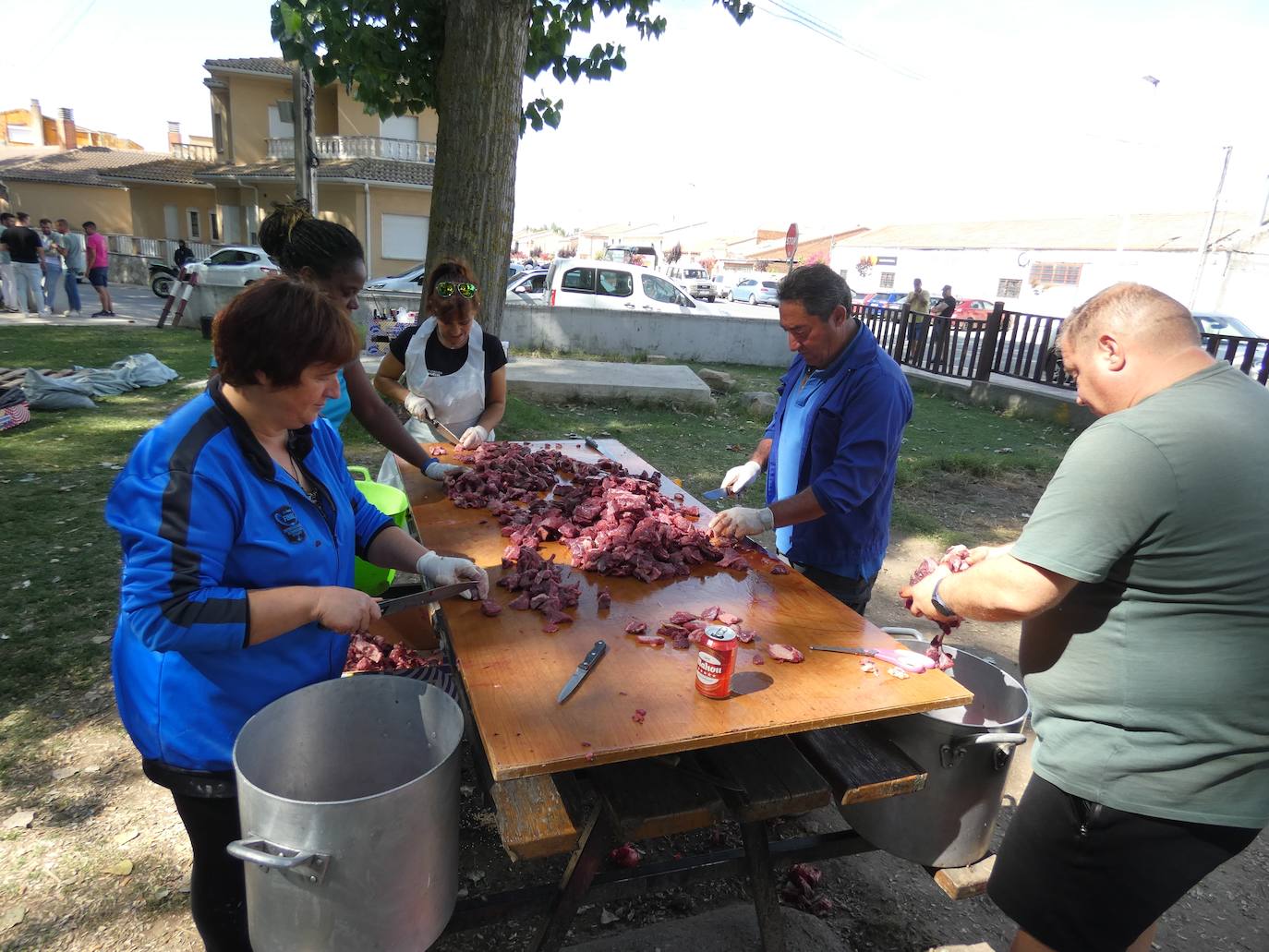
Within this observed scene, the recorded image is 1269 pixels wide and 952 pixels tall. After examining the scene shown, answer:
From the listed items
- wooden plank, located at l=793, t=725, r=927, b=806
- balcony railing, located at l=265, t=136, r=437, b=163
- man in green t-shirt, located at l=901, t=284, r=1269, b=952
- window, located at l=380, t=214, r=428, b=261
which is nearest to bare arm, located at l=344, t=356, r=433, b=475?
wooden plank, located at l=793, t=725, r=927, b=806

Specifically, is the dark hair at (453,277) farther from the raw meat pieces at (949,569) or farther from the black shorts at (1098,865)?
the black shorts at (1098,865)

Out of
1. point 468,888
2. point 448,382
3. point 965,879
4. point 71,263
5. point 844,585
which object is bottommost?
point 468,888

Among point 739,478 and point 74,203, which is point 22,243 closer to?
point 739,478

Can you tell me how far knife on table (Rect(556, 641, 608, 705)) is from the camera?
1.99 meters

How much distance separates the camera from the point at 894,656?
2.34 metres

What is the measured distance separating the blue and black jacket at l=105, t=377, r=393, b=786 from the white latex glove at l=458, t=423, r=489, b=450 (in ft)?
Answer: 7.82

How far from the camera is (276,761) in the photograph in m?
1.90

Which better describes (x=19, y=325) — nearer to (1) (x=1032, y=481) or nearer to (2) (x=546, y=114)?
(2) (x=546, y=114)

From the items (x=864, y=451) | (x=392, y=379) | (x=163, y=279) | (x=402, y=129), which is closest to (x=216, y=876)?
(x=864, y=451)

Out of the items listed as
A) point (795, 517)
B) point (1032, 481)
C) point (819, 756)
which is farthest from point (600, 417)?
point (819, 756)

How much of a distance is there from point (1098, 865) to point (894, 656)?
0.72 meters

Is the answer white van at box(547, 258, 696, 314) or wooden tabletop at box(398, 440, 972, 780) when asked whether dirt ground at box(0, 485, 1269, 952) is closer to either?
wooden tabletop at box(398, 440, 972, 780)

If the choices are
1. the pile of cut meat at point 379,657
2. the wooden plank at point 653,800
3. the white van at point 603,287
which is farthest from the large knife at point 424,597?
the white van at point 603,287

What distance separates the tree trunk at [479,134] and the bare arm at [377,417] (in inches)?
119
